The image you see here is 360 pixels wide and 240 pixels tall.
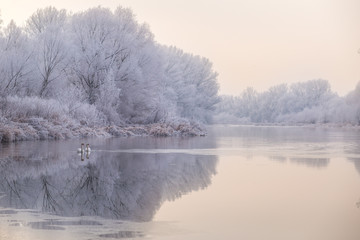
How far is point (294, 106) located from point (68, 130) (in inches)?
3440

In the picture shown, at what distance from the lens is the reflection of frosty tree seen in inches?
368

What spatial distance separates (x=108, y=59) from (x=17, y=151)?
24.5m

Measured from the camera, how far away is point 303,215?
884 centimetres

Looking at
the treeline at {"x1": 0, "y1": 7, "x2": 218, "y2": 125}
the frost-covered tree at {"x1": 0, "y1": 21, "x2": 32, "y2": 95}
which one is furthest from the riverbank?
the frost-covered tree at {"x1": 0, "y1": 21, "x2": 32, "y2": 95}

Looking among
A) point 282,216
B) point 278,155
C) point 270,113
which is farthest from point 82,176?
point 270,113

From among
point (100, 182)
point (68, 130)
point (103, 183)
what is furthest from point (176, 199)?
point (68, 130)

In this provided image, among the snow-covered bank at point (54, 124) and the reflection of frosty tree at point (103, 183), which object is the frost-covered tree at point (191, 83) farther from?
the reflection of frosty tree at point (103, 183)

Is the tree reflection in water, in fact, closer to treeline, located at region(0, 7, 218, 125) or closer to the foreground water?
the foreground water

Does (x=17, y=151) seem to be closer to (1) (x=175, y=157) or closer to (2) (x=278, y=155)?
(1) (x=175, y=157)

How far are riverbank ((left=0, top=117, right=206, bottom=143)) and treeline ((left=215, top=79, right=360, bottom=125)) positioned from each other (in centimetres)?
3979

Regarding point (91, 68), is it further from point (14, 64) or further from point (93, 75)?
point (14, 64)

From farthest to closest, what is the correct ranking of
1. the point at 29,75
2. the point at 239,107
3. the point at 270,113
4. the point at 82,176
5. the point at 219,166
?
the point at 239,107
the point at 270,113
the point at 29,75
the point at 219,166
the point at 82,176

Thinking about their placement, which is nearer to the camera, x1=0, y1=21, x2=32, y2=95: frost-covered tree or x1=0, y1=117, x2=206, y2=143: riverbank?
x1=0, y1=117, x2=206, y2=143: riverbank

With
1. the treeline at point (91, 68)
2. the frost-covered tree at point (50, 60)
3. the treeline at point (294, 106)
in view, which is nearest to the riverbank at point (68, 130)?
the treeline at point (91, 68)
